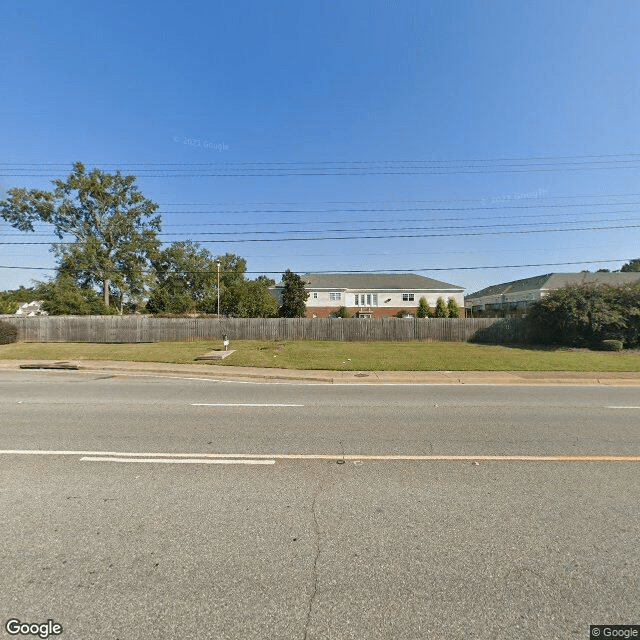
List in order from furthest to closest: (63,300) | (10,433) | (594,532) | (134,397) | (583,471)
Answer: (63,300) → (134,397) → (10,433) → (583,471) → (594,532)

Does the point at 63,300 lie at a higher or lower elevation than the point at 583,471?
higher

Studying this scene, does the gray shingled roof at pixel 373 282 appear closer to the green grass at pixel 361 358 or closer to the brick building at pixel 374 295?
the brick building at pixel 374 295

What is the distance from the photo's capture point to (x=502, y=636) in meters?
2.09

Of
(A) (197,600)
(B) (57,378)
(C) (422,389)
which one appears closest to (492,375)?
(C) (422,389)

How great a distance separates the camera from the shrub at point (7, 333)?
955 inches

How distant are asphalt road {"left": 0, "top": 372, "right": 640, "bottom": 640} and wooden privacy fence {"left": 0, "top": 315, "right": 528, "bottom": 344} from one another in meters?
19.9

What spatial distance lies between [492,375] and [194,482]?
1163cm

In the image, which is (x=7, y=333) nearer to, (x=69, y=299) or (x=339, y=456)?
(x=69, y=299)

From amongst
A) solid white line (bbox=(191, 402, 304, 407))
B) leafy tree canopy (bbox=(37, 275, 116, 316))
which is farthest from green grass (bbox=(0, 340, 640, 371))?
leafy tree canopy (bbox=(37, 275, 116, 316))

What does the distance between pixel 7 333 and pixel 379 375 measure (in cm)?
2603

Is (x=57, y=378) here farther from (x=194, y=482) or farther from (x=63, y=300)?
(x=63, y=300)

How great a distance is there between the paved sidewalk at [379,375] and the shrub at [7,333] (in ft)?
39.3

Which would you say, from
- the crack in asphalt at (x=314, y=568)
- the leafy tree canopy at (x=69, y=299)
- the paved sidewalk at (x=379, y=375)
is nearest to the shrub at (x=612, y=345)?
the paved sidewalk at (x=379, y=375)

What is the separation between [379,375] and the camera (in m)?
12.9
